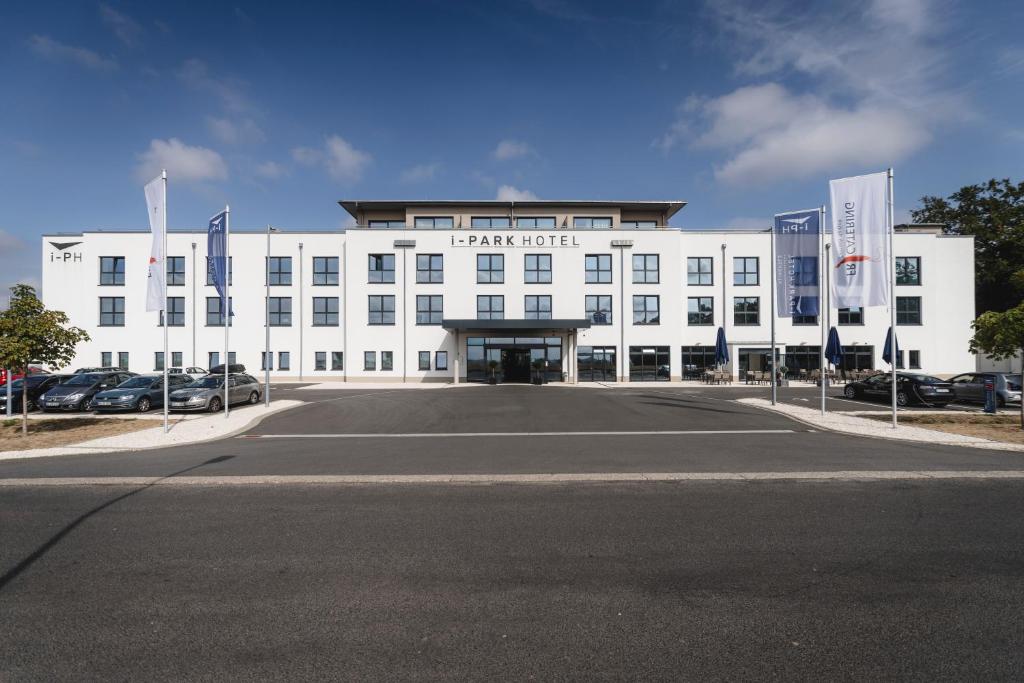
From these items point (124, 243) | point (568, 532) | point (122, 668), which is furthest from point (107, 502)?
point (124, 243)

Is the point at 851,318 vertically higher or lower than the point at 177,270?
lower

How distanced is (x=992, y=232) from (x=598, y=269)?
126 feet

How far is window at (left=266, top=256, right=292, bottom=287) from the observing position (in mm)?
38719

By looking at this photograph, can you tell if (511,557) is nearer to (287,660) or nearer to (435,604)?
(435,604)

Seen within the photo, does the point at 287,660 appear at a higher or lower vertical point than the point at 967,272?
lower

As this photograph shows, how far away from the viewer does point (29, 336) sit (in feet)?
45.3

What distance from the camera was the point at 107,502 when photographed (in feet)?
23.8

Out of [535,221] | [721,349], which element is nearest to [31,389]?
[535,221]

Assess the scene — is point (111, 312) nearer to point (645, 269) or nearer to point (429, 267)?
point (429, 267)

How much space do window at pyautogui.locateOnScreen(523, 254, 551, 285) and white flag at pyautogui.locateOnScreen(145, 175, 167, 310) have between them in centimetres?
2666

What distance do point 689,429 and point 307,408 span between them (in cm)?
1471

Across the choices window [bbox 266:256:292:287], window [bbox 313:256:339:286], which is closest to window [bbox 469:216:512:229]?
window [bbox 313:256:339:286]

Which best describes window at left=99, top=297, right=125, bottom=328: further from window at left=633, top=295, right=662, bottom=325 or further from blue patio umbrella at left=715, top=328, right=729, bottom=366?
blue patio umbrella at left=715, top=328, right=729, bottom=366

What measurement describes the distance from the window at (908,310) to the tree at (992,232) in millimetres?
9977
